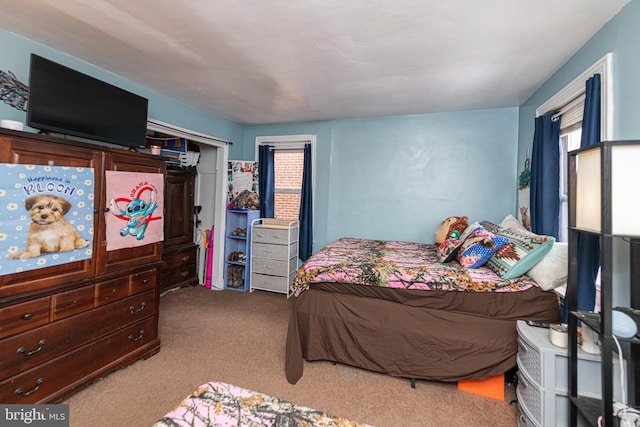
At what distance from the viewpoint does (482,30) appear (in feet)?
5.73

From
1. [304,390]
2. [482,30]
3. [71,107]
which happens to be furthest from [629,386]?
[71,107]

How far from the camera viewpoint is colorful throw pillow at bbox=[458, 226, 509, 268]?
2.13m

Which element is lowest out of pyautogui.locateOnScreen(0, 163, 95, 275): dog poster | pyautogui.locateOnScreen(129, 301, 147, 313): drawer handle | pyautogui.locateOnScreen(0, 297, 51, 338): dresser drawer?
pyautogui.locateOnScreen(129, 301, 147, 313): drawer handle

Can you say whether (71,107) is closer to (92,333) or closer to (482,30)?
(92,333)

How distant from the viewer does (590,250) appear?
160cm

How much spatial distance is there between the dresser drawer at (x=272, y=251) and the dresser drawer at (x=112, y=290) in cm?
186

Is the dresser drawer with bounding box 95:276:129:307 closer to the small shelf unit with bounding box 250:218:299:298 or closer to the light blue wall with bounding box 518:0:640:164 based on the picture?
the small shelf unit with bounding box 250:218:299:298

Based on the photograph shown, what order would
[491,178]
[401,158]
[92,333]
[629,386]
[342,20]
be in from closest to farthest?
[629,386], [342,20], [92,333], [491,178], [401,158]

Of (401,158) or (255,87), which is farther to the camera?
(401,158)

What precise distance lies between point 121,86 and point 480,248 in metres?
3.51

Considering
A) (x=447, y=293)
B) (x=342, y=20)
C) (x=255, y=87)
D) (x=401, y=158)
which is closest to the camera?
(x=342, y=20)

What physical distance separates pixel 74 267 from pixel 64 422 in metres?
0.89

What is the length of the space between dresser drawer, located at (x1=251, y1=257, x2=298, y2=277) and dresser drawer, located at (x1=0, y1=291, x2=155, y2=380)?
1.69 meters

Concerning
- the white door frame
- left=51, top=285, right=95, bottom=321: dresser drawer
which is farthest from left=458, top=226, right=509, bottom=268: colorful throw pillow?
the white door frame
